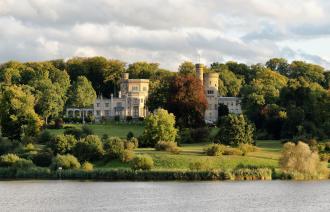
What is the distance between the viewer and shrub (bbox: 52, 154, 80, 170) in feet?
205

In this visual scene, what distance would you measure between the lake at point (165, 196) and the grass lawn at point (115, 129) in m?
34.0

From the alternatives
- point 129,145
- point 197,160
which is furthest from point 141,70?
point 197,160

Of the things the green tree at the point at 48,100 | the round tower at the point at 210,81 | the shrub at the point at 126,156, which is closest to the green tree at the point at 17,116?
the green tree at the point at 48,100

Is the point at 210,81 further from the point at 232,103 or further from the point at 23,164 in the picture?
the point at 23,164

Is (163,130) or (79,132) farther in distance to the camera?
(79,132)

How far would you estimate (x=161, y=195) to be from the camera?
47250mm

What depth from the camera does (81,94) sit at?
118438mm

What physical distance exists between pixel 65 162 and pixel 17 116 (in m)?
23.5

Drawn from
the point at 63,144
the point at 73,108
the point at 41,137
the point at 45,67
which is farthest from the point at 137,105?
the point at 63,144

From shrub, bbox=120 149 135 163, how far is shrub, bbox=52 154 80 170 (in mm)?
4131

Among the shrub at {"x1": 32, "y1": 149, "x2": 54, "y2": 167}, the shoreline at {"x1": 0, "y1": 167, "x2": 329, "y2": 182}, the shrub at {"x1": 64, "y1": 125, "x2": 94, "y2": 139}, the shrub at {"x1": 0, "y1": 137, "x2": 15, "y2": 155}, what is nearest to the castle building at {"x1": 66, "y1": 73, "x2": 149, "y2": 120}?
the shrub at {"x1": 64, "y1": 125, "x2": 94, "y2": 139}

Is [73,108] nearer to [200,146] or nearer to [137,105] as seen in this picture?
[137,105]

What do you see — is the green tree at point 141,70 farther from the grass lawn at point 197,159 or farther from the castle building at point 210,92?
the grass lawn at point 197,159

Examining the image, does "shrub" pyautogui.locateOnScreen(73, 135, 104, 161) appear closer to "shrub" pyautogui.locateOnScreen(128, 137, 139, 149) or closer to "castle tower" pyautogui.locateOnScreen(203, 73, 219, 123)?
"shrub" pyautogui.locateOnScreen(128, 137, 139, 149)
